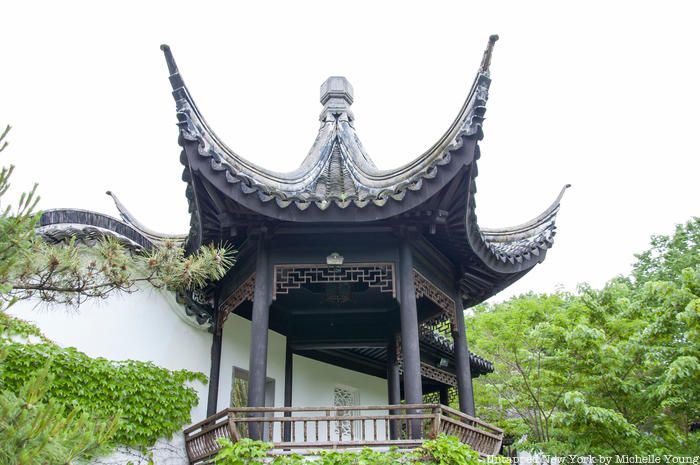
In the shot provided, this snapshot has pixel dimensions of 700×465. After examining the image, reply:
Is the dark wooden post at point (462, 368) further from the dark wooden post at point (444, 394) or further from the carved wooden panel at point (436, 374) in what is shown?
the dark wooden post at point (444, 394)

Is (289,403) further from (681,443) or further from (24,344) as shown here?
(681,443)

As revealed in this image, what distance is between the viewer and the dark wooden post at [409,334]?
5457 mm

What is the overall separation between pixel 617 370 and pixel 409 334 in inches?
129

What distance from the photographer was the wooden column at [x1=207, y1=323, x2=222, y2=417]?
6.73m

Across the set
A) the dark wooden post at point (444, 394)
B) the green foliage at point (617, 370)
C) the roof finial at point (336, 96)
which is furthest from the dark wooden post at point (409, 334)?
the dark wooden post at point (444, 394)

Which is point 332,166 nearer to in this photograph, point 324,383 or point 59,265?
point 324,383

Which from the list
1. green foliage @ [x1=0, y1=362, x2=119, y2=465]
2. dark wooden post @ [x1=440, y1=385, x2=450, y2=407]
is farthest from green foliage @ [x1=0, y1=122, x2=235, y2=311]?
dark wooden post @ [x1=440, y1=385, x2=450, y2=407]

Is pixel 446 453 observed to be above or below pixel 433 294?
below

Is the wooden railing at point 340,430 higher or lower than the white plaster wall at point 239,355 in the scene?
lower

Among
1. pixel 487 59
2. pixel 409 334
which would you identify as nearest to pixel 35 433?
pixel 409 334

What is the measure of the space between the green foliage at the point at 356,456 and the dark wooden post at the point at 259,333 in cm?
44

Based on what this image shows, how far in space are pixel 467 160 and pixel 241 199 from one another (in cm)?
208

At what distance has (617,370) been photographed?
7340mm

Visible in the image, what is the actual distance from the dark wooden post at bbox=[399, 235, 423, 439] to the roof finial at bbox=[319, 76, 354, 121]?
442 cm
